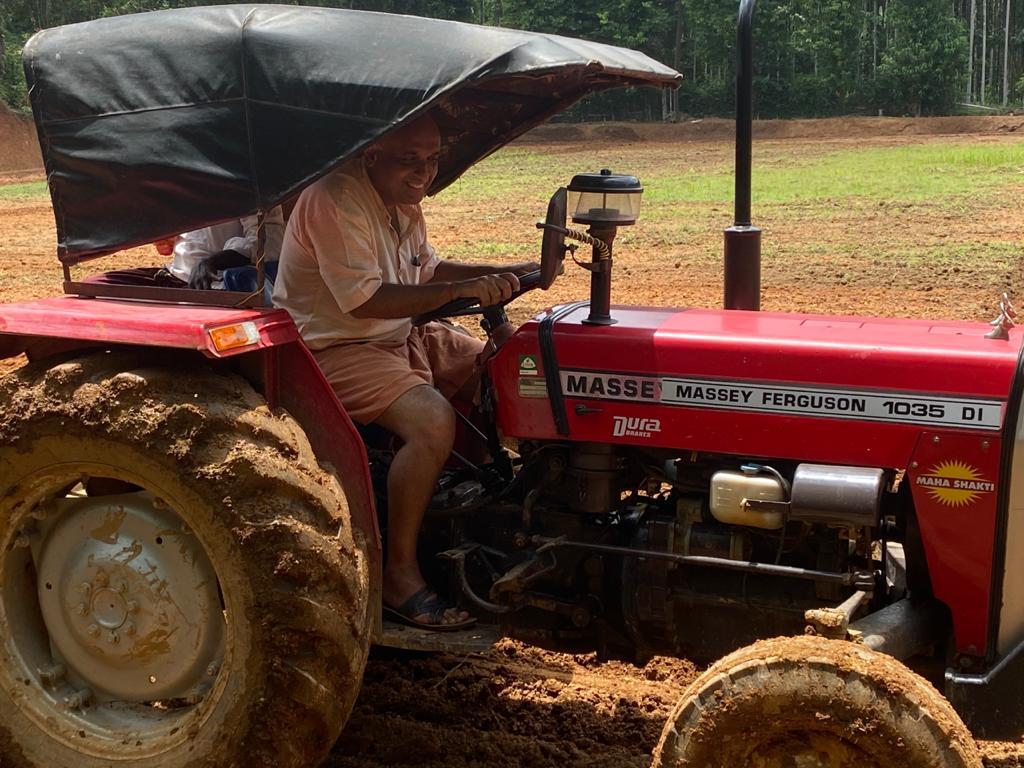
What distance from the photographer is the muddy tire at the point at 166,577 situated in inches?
126

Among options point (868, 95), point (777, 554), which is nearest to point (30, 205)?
point (777, 554)

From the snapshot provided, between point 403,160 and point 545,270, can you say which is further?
point 403,160

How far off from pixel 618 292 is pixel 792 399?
8.20 m

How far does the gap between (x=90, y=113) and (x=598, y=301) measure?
1556mm

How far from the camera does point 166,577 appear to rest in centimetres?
346

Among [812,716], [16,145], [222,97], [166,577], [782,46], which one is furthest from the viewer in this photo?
[782,46]

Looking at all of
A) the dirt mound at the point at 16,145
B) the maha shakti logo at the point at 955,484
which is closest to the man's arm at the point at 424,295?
the maha shakti logo at the point at 955,484

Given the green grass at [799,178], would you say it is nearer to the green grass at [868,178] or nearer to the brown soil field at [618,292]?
the green grass at [868,178]

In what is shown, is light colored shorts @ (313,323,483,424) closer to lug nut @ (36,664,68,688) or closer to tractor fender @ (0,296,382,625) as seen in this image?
tractor fender @ (0,296,382,625)

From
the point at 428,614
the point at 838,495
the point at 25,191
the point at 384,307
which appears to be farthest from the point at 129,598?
the point at 25,191

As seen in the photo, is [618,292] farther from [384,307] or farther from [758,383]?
[758,383]

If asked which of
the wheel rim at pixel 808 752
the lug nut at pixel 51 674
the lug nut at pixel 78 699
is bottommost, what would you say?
the lug nut at pixel 78 699

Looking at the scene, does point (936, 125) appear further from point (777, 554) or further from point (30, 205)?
point (777, 554)

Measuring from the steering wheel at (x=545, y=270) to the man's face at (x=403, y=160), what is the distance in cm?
38
